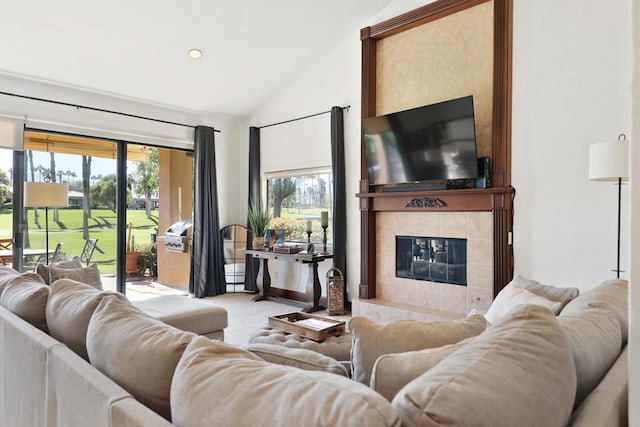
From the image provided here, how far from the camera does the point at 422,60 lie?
4184mm

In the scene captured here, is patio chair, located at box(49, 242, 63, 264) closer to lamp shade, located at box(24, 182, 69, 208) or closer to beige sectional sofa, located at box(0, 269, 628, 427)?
lamp shade, located at box(24, 182, 69, 208)

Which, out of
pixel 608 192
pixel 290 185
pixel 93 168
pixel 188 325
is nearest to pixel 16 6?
pixel 93 168

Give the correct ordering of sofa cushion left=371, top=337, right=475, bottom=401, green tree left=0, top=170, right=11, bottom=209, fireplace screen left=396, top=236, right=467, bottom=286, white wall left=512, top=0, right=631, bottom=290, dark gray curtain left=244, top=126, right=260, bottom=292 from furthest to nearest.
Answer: dark gray curtain left=244, top=126, right=260, bottom=292 → green tree left=0, top=170, right=11, bottom=209 → fireplace screen left=396, top=236, right=467, bottom=286 → white wall left=512, top=0, right=631, bottom=290 → sofa cushion left=371, top=337, right=475, bottom=401

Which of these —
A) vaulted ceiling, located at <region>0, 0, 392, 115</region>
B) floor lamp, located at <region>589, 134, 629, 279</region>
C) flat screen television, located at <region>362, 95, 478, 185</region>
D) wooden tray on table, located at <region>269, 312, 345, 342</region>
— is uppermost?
vaulted ceiling, located at <region>0, 0, 392, 115</region>

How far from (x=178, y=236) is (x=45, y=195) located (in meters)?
1.83

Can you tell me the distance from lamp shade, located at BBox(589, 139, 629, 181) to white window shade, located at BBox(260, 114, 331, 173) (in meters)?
3.12

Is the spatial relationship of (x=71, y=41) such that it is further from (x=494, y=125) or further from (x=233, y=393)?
(x=233, y=393)

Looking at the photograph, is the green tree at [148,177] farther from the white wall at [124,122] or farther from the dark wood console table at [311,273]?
the dark wood console table at [311,273]

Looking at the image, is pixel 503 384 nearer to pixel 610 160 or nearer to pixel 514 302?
pixel 514 302

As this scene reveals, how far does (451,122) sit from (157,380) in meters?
3.30

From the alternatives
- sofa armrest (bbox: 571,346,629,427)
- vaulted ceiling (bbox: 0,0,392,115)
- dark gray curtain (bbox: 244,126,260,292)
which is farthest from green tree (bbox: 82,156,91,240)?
sofa armrest (bbox: 571,346,629,427)

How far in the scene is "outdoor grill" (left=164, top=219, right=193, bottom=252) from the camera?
566 cm

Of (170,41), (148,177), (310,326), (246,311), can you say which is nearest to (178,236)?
(148,177)

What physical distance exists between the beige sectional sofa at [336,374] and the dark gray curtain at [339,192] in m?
3.37
